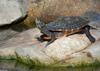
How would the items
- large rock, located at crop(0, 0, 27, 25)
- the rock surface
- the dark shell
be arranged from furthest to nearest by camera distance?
large rock, located at crop(0, 0, 27, 25) < the dark shell < the rock surface

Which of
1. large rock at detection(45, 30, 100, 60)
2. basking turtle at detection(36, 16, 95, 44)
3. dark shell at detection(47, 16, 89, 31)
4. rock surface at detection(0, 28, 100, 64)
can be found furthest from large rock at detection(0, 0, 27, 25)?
large rock at detection(45, 30, 100, 60)

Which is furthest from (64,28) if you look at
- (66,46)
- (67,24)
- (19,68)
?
(19,68)

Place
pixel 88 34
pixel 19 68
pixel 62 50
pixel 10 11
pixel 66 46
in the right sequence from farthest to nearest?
1. pixel 10 11
2. pixel 88 34
3. pixel 66 46
4. pixel 62 50
5. pixel 19 68

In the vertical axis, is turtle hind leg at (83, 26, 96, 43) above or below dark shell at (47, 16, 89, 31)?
below

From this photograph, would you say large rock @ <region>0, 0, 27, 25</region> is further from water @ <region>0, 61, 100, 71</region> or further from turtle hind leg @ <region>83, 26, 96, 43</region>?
turtle hind leg @ <region>83, 26, 96, 43</region>

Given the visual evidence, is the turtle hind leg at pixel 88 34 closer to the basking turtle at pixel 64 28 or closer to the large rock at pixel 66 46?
the basking turtle at pixel 64 28

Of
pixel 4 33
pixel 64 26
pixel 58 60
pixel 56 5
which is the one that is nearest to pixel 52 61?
pixel 58 60

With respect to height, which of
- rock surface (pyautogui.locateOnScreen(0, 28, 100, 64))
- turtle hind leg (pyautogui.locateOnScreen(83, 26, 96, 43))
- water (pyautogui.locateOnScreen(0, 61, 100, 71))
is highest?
turtle hind leg (pyautogui.locateOnScreen(83, 26, 96, 43))

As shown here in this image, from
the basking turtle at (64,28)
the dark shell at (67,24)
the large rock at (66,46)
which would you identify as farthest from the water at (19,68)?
the dark shell at (67,24)

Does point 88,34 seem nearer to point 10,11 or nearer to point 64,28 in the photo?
point 64,28

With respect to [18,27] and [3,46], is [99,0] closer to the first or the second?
[18,27]
